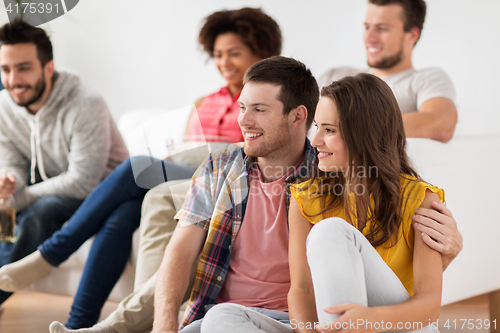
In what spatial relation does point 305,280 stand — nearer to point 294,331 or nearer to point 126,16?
point 294,331

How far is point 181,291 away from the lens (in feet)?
3.40

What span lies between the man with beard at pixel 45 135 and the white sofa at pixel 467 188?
0.57 m

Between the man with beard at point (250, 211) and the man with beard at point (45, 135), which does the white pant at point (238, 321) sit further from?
the man with beard at point (45, 135)

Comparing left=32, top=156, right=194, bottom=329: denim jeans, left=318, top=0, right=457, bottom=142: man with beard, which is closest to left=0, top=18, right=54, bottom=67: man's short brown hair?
left=32, top=156, right=194, bottom=329: denim jeans

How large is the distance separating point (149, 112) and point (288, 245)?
4.12 feet

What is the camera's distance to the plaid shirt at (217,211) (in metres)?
1.04

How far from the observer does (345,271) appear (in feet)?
2.45

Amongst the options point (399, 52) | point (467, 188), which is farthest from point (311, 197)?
point (399, 52)

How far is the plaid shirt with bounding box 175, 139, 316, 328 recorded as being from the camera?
3.42 feet

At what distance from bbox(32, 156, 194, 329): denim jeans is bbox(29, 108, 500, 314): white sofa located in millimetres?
328

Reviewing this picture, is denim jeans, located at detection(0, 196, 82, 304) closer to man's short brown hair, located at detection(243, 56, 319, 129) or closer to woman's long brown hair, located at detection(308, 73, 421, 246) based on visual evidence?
man's short brown hair, located at detection(243, 56, 319, 129)

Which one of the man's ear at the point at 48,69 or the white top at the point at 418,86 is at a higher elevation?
the man's ear at the point at 48,69

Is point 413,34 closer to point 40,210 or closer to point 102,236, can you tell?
point 102,236

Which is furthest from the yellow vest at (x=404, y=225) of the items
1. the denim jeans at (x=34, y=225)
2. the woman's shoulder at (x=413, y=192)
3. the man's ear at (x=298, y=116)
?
the denim jeans at (x=34, y=225)
